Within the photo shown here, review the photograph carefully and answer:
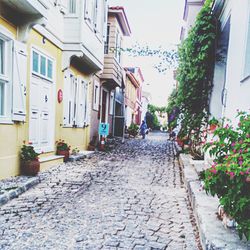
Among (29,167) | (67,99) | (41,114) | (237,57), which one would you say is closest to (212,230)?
(237,57)

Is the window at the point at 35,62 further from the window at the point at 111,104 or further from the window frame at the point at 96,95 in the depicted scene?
the window at the point at 111,104

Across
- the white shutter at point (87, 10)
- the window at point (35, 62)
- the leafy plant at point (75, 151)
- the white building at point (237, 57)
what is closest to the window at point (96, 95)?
the leafy plant at point (75, 151)

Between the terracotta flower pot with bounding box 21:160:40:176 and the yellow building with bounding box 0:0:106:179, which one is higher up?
Answer: the yellow building with bounding box 0:0:106:179

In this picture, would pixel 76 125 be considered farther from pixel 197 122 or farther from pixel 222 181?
pixel 222 181

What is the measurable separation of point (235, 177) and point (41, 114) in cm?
553

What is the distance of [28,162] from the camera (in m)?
5.65

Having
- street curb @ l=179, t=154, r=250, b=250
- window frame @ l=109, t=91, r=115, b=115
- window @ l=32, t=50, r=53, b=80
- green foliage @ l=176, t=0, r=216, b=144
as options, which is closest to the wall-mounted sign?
window @ l=32, t=50, r=53, b=80

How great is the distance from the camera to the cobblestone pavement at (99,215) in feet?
9.79

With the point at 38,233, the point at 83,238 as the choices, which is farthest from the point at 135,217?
the point at 38,233

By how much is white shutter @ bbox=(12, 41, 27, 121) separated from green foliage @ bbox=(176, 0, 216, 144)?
4.07 metres

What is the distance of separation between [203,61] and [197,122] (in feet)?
5.23

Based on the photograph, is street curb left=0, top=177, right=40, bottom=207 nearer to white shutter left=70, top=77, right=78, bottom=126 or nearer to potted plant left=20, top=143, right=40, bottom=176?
potted plant left=20, top=143, right=40, bottom=176

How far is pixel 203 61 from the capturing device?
22.9 feet

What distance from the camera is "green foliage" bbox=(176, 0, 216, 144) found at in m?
6.77
